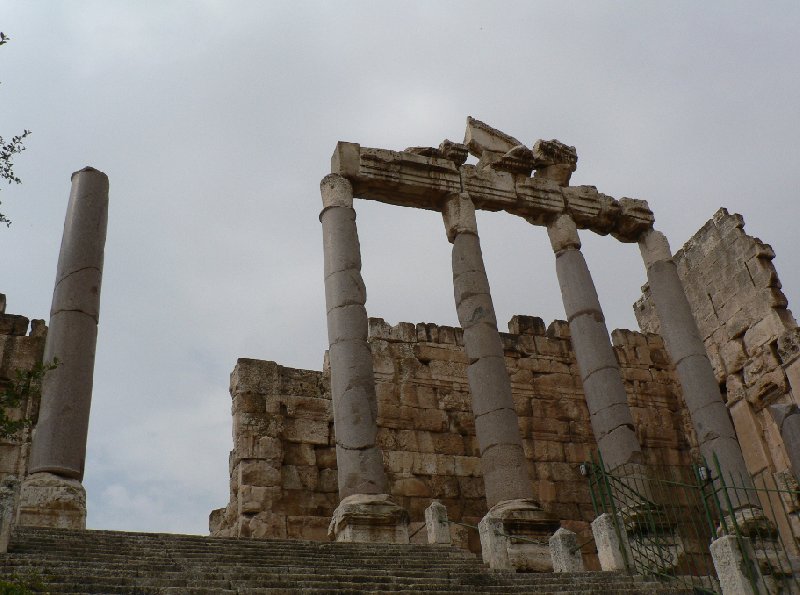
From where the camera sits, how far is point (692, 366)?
16844 mm

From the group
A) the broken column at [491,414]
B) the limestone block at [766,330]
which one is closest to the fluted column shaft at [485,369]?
the broken column at [491,414]

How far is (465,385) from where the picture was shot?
19.0m

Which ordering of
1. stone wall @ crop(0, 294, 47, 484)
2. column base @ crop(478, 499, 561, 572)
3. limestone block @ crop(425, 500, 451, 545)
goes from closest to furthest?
limestone block @ crop(425, 500, 451, 545)
column base @ crop(478, 499, 561, 572)
stone wall @ crop(0, 294, 47, 484)

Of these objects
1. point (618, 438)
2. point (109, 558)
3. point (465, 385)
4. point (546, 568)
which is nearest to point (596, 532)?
point (546, 568)

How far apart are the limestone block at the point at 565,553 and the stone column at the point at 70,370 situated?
6083 millimetres

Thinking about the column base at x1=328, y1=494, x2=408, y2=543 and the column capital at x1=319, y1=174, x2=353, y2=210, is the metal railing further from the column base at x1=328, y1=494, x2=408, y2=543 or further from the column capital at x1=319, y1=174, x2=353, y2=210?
the column capital at x1=319, y1=174, x2=353, y2=210

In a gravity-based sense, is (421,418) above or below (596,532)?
above

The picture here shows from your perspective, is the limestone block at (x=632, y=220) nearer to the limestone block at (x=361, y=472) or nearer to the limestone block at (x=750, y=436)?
the limestone block at (x=750, y=436)

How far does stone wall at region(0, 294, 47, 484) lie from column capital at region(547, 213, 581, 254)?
1018 centimetres

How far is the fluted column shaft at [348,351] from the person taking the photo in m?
13.2

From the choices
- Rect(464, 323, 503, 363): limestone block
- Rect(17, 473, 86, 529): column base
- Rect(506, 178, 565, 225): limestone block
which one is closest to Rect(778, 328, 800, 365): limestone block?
Rect(506, 178, 565, 225): limestone block

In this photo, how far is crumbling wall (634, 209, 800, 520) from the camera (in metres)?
18.9

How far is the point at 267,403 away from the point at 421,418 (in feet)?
11.1

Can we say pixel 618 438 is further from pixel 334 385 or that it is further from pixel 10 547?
pixel 10 547
